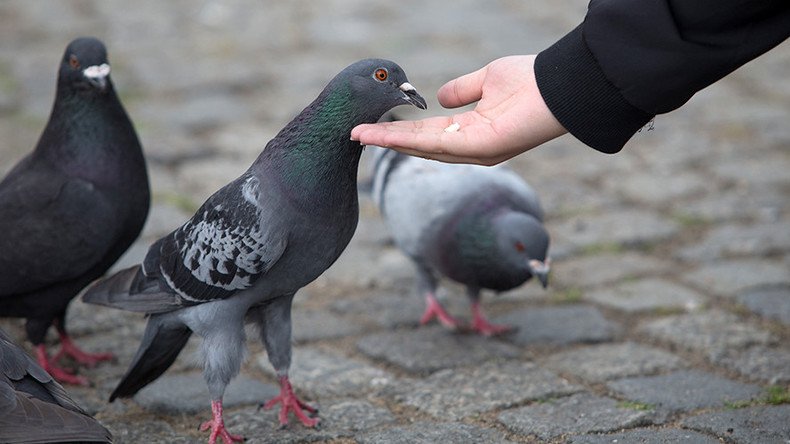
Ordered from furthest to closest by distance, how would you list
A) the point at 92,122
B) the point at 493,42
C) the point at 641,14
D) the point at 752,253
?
the point at 493,42, the point at 752,253, the point at 92,122, the point at 641,14

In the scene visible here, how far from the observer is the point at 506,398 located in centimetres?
411

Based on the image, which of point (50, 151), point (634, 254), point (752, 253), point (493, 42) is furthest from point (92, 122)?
point (493, 42)

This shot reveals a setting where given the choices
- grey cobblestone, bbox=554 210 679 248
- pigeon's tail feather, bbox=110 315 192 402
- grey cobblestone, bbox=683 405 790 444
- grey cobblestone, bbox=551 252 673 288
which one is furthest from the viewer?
grey cobblestone, bbox=554 210 679 248

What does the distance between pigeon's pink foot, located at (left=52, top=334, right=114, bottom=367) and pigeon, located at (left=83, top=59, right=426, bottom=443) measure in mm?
697

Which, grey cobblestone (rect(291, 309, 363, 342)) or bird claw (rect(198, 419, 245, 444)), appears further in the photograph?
grey cobblestone (rect(291, 309, 363, 342))

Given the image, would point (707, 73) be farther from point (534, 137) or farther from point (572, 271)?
point (572, 271)

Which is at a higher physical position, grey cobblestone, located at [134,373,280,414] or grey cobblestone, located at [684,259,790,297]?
grey cobblestone, located at [134,373,280,414]

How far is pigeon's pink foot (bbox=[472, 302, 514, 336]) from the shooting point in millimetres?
4910

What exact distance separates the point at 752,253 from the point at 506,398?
2.06 m

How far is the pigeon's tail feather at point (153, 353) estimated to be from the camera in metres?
3.83

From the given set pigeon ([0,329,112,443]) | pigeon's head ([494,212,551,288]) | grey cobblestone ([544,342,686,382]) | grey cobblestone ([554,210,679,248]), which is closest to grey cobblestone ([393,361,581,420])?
grey cobblestone ([544,342,686,382])

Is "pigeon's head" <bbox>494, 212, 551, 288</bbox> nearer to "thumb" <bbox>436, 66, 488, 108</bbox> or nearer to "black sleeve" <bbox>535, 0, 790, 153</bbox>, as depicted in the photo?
"thumb" <bbox>436, 66, 488, 108</bbox>

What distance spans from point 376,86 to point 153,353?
4.19ft

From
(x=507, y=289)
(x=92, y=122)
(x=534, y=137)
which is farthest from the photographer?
(x=507, y=289)
